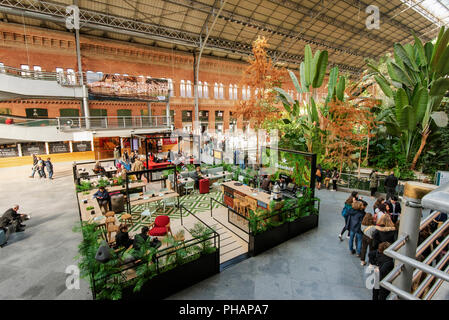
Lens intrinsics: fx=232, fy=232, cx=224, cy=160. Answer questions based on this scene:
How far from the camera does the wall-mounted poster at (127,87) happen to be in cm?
1886

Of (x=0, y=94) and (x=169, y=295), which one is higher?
(x=0, y=94)

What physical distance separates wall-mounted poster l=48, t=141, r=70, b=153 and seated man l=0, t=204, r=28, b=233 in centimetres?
1429

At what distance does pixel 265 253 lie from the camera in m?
7.38

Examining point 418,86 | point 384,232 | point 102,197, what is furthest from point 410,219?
point 418,86

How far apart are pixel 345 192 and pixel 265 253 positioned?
25.6 feet

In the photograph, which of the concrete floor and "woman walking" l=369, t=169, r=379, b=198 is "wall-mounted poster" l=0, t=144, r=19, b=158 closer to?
the concrete floor

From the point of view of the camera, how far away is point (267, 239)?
752 centimetres

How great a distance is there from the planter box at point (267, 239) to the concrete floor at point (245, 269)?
0.64 feet

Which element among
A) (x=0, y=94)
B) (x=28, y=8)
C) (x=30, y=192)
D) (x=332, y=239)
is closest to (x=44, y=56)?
(x=28, y=8)

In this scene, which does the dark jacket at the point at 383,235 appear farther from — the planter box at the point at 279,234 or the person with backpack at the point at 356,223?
the planter box at the point at 279,234

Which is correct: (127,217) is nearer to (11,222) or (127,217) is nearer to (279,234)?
(11,222)

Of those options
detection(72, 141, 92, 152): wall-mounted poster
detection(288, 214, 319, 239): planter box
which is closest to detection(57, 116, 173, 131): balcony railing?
detection(72, 141, 92, 152): wall-mounted poster
